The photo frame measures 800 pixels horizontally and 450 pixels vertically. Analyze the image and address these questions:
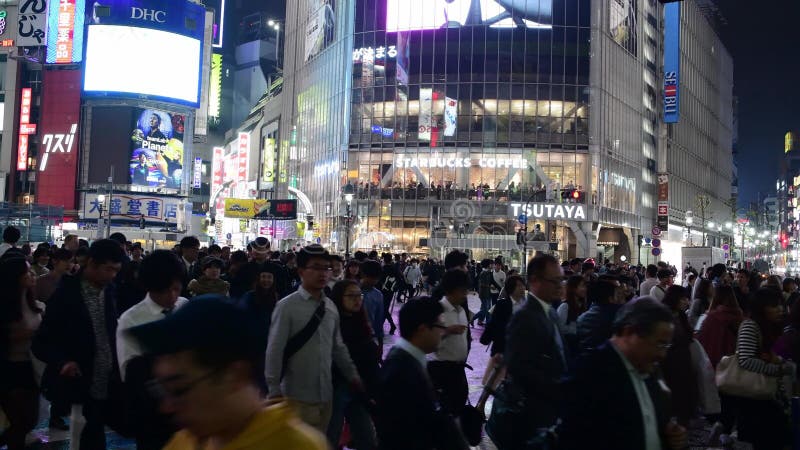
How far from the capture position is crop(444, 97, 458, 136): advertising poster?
5248 cm

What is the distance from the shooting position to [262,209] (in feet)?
172

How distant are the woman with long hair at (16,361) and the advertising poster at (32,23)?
202ft

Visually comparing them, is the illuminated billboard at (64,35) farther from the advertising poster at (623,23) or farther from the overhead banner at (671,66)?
the overhead banner at (671,66)

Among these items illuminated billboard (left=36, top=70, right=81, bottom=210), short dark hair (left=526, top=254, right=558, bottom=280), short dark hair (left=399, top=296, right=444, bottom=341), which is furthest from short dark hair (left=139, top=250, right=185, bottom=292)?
illuminated billboard (left=36, top=70, right=81, bottom=210)

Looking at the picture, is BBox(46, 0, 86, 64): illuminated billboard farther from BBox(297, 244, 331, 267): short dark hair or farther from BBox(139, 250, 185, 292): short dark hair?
BBox(139, 250, 185, 292): short dark hair

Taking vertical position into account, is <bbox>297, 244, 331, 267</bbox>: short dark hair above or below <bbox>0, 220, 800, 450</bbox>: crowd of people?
above

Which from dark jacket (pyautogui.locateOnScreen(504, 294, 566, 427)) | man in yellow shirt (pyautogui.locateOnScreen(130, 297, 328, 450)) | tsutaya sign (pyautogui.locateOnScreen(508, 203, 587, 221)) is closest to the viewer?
man in yellow shirt (pyautogui.locateOnScreen(130, 297, 328, 450))

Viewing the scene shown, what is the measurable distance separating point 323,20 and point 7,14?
30056 millimetres

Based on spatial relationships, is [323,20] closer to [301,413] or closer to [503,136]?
[503,136]

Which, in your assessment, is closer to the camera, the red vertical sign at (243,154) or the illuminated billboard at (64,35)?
the illuminated billboard at (64,35)

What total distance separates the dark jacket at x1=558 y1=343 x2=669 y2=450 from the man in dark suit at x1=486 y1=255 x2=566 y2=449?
1.38m

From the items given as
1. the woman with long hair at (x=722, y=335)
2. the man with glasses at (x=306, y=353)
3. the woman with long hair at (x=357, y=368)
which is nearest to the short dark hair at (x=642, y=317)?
the man with glasses at (x=306, y=353)

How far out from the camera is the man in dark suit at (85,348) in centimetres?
471

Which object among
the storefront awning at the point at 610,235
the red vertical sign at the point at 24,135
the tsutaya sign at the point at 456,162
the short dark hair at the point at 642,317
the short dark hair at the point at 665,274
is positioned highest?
the red vertical sign at the point at 24,135
